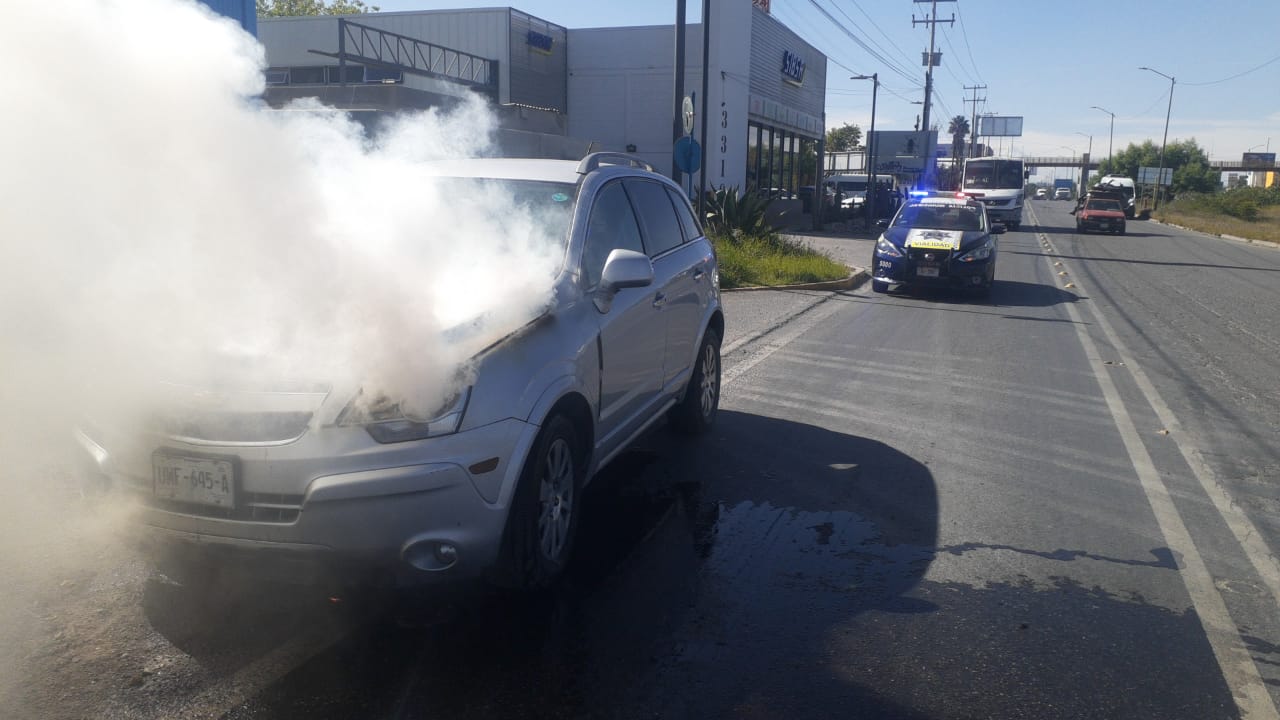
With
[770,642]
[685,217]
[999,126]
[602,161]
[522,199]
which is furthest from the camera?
[999,126]

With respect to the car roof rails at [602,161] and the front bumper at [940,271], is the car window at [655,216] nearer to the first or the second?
the car roof rails at [602,161]

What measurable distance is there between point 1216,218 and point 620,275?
6669cm

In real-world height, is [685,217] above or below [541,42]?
below

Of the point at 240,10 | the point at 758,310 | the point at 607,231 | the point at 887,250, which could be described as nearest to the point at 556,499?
the point at 607,231

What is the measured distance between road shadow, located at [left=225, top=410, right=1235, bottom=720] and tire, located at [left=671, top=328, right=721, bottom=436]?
53.9 inches

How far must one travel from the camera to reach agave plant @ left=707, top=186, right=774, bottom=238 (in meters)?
19.4

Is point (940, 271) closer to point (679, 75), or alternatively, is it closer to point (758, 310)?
point (758, 310)

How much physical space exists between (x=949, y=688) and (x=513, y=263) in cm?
243

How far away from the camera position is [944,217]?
16312 mm

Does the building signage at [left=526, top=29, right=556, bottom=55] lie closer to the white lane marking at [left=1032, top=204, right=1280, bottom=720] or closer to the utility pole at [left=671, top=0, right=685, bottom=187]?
the utility pole at [left=671, top=0, right=685, bottom=187]

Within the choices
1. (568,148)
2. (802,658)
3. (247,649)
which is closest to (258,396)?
(247,649)

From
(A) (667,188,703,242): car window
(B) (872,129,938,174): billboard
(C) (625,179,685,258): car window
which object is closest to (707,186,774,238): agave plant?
(A) (667,188,703,242): car window

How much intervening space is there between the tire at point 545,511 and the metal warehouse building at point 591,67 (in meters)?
22.9

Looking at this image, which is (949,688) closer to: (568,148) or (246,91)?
(246,91)
